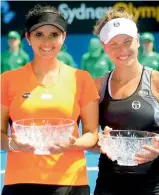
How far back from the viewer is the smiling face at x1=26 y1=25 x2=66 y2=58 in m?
3.01

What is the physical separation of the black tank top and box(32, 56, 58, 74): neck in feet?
1.07

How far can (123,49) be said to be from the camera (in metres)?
3.07

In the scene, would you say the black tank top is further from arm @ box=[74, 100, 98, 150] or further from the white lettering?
the white lettering

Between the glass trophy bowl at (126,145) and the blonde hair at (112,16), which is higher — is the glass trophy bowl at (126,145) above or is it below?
below

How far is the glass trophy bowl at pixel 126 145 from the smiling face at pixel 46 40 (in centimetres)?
51

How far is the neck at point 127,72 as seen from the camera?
3148 millimetres

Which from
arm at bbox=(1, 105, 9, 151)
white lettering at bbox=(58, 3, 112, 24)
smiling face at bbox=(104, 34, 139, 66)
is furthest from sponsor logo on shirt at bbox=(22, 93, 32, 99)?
white lettering at bbox=(58, 3, 112, 24)

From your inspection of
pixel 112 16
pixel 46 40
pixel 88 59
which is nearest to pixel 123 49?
pixel 112 16

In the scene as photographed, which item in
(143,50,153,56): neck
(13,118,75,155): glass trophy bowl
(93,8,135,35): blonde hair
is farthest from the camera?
(143,50,153,56): neck

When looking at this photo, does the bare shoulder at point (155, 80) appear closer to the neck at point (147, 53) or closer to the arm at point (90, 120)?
the arm at point (90, 120)

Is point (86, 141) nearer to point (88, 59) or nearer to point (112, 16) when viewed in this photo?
point (112, 16)

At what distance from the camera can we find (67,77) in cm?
306

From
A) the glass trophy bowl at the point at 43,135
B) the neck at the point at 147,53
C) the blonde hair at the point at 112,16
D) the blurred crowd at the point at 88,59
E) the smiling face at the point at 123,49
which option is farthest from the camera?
the blurred crowd at the point at 88,59

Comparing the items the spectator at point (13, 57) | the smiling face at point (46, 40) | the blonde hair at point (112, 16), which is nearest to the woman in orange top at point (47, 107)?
the smiling face at point (46, 40)
